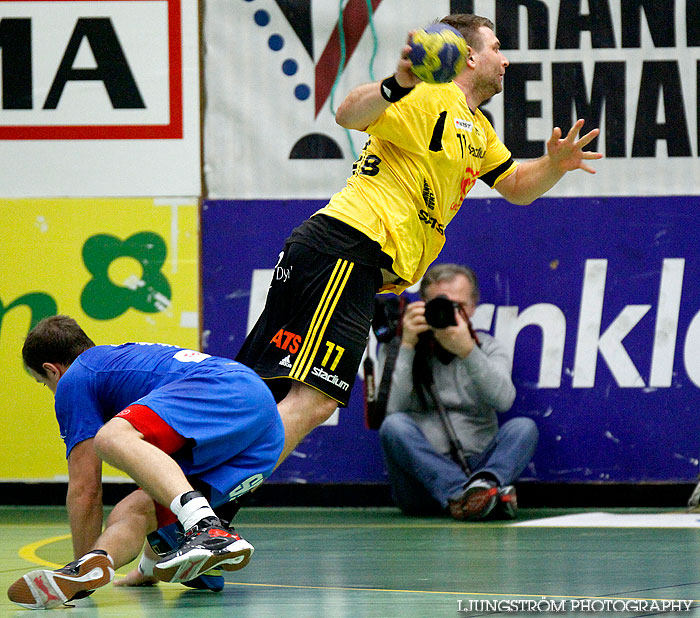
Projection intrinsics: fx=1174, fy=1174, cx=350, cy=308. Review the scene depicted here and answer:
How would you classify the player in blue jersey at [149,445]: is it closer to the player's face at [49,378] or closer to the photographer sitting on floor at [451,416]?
the player's face at [49,378]

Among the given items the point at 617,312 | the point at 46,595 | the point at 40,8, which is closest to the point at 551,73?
the point at 617,312

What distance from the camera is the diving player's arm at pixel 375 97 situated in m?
4.33

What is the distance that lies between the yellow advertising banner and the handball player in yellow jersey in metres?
2.75

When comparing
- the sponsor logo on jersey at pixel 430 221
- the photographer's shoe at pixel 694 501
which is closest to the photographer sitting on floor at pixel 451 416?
the photographer's shoe at pixel 694 501

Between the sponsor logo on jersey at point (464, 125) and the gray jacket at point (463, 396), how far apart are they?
80.2 inches

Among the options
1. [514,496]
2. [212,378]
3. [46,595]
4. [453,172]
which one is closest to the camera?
[46,595]

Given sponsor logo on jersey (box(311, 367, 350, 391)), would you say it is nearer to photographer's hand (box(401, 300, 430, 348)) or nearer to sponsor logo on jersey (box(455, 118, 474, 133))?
sponsor logo on jersey (box(455, 118, 474, 133))

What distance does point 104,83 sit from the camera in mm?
7496

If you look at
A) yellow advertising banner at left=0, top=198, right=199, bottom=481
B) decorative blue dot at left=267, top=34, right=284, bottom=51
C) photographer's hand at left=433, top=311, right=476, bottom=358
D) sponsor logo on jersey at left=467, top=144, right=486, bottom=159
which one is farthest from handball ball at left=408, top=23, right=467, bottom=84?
yellow advertising banner at left=0, top=198, right=199, bottom=481

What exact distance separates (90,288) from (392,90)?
361cm

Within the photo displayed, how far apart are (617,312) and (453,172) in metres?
2.70

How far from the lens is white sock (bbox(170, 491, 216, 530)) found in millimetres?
3679

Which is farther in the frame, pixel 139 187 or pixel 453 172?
pixel 139 187

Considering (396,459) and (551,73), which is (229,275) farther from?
(551,73)
